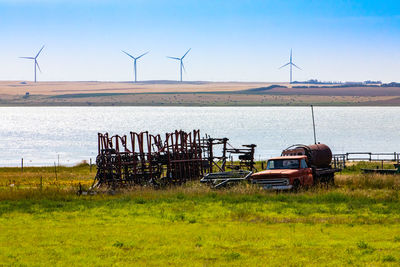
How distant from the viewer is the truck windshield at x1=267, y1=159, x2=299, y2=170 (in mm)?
31453

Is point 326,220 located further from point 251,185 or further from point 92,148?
point 92,148

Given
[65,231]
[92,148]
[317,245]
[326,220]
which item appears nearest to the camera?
[317,245]

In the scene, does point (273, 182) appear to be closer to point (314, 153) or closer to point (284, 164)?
point (284, 164)

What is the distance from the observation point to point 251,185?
30266 mm

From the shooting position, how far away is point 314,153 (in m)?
36.4

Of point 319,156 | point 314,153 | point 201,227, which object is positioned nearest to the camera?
point 201,227

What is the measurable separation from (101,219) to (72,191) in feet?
29.1

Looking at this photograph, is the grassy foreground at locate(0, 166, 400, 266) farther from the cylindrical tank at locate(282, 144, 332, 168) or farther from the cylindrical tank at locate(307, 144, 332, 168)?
the cylindrical tank at locate(307, 144, 332, 168)

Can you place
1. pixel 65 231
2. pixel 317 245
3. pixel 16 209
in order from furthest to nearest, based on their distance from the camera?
pixel 16 209, pixel 65 231, pixel 317 245

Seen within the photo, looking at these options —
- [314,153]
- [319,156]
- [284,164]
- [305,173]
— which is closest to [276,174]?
[284,164]

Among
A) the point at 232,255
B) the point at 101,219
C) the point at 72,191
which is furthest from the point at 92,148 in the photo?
the point at 232,255

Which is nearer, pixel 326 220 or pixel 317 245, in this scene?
pixel 317 245

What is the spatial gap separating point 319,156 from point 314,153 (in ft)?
1.50

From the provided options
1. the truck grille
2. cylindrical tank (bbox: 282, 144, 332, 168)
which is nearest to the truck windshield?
the truck grille
